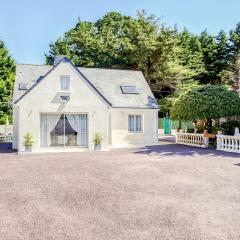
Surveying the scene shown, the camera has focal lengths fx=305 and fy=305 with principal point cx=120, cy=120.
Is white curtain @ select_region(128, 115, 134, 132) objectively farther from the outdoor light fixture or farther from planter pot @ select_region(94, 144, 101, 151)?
the outdoor light fixture

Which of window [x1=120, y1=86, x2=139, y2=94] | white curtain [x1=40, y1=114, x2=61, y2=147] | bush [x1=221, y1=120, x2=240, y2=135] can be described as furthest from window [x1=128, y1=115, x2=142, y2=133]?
bush [x1=221, y1=120, x2=240, y2=135]

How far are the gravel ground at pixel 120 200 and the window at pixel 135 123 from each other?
9218 millimetres

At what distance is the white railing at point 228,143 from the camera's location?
750 inches

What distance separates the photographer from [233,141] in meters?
19.4

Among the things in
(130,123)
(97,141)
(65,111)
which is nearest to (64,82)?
(65,111)

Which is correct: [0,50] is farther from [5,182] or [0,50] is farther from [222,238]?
[222,238]

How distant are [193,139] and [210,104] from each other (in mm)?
3457

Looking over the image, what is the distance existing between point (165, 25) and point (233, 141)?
79.6 feet

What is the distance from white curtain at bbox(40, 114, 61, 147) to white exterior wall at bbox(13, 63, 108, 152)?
29 cm

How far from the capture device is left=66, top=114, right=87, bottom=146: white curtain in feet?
66.2

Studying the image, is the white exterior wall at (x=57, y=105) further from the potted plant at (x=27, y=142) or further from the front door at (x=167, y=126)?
the front door at (x=167, y=126)

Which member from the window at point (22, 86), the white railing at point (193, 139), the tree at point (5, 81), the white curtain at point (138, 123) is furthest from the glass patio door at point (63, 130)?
the tree at point (5, 81)

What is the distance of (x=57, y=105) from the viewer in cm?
1972

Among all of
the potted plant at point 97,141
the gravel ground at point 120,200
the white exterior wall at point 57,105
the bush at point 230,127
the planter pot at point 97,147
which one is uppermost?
the white exterior wall at point 57,105
